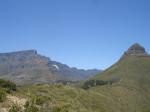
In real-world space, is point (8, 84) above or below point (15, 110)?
above

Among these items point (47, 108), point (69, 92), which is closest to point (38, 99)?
point (47, 108)

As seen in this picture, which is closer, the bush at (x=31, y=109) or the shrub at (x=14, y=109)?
the shrub at (x=14, y=109)

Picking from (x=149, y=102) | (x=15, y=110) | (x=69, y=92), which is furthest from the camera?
(x=149, y=102)

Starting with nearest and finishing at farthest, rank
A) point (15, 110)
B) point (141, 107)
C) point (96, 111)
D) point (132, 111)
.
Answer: point (15, 110), point (96, 111), point (132, 111), point (141, 107)

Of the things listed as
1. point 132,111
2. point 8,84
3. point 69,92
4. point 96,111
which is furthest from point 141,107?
point 8,84

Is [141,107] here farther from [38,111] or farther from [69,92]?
[38,111]

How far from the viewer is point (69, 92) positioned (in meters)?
86.0

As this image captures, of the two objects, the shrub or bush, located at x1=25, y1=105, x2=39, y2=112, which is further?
bush, located at x1=25, y1=105, x2=39, y2=112

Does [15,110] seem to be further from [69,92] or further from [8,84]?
[69,92]

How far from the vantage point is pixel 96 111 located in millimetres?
71688

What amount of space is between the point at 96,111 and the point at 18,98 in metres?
32.8

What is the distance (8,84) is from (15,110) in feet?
56.5

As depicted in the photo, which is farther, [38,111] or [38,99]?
[38,99]

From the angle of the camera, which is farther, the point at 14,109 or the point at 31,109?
the point at 31,109
